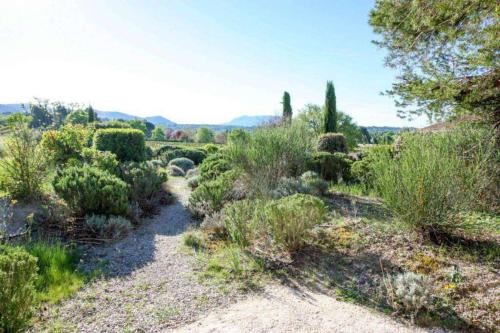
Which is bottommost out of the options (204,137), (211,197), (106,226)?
(106,226)

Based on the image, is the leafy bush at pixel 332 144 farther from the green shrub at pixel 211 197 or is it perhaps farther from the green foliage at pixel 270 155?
the green shrub at pixel 211 197

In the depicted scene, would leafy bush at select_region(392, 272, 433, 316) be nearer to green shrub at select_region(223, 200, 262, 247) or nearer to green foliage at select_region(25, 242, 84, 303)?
green shrub at select_region(223, 200, 262, 247)

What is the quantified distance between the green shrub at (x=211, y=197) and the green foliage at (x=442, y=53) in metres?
3.57

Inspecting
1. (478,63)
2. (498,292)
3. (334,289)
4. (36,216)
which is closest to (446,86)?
(478,63)

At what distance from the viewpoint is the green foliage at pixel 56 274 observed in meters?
3.14

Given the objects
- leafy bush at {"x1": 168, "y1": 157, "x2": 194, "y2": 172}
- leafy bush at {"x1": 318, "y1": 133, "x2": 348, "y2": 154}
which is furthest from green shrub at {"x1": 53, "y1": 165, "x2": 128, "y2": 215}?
leafy bush at {"x1": 318, "y1": 133, "x2": 348, "y2": 154}

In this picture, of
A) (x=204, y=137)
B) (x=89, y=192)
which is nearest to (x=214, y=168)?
(x=89, y=192)

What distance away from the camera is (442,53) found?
483 centimetres

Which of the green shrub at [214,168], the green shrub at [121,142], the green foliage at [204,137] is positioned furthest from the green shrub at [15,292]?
the green foliage at [204,137]

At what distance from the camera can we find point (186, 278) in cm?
351

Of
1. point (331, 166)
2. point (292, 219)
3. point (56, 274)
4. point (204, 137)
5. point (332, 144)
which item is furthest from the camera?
point (204, 137)

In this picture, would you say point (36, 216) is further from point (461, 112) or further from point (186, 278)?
point (461, 112)

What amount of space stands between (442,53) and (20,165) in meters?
7.53

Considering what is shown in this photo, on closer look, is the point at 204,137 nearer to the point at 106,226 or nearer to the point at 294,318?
the point at 106,226
